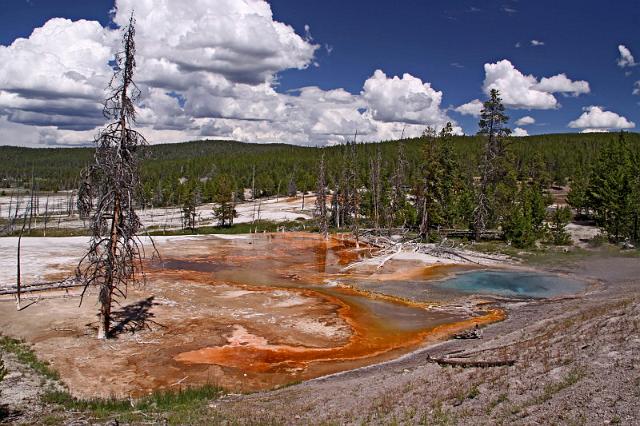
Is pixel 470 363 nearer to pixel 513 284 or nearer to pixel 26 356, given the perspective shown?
pixel 26 356

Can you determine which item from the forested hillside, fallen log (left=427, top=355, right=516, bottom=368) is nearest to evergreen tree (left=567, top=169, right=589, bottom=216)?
the forested hillside

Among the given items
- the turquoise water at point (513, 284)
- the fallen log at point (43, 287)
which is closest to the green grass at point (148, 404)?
the fallen log at point (43, 287)

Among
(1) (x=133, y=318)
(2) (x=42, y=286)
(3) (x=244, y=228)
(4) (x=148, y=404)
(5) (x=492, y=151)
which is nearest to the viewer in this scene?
(4) (x=148, y=404)

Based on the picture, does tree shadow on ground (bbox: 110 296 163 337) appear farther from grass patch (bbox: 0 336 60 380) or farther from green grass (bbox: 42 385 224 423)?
green grass (bbox: 42 385 224 423)

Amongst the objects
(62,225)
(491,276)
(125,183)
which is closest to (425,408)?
(125,183)

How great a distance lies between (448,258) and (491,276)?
8.29m

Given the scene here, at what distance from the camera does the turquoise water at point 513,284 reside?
1337 inches

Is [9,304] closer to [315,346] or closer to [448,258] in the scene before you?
[315,346]

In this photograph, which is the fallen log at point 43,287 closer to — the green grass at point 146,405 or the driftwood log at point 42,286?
the driftwood log at point 42,286

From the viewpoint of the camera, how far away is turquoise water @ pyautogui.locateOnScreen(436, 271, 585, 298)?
111ft

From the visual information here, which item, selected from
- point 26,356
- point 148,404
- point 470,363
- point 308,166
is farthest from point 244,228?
point 470,363

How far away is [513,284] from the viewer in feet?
122

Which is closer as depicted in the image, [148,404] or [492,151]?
[148,404]

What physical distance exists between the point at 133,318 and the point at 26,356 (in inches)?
271
